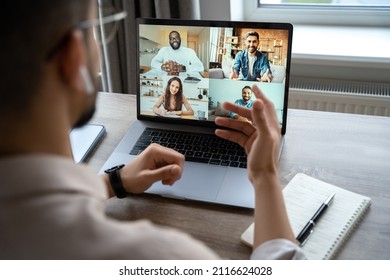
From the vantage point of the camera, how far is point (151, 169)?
1045 millimetres

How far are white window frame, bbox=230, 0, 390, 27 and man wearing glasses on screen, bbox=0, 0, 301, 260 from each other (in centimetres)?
149

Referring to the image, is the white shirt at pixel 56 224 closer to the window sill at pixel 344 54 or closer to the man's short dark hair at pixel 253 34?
the man's short dark hair at pixel 253 34

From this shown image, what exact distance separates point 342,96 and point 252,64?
78 cm

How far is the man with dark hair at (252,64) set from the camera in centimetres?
115

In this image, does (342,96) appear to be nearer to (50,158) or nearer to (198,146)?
(198,146)

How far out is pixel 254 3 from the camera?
2092 mm

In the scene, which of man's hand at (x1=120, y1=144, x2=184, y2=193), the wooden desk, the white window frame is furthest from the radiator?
man's hand at (x1=120, y1=144, x2=184, y2=193)

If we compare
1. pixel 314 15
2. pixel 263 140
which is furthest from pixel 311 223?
pixel 314 15

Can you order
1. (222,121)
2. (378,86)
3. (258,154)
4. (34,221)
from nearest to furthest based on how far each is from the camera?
1. (34,221)
2. (258,154)
3. (222,121)
4. (378,86)

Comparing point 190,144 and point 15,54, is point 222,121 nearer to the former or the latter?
point 190,144

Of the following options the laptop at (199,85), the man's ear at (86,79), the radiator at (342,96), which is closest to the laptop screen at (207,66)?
the laptop at (199,85)

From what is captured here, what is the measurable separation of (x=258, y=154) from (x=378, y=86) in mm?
1137

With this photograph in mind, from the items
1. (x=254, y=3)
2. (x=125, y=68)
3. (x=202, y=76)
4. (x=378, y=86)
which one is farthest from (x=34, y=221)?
(x=254, y=3)

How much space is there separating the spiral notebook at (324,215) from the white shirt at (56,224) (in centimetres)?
37
